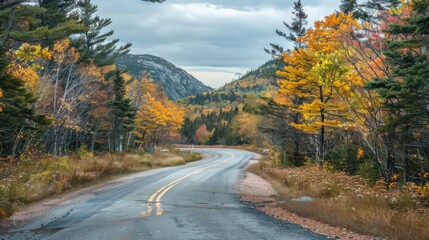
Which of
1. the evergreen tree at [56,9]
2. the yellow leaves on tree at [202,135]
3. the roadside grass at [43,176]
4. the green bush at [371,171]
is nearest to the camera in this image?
the roadside grass at [43,176]

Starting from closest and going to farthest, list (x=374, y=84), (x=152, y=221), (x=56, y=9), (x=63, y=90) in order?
(x=152, y=221), (x=374, y=84), (x=56, y=9), (x=63, y=90)

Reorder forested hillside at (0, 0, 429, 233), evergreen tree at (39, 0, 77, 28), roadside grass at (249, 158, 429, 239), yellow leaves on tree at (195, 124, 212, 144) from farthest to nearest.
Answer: yellow leaves on tree at (195, 124, 212, 144) < evergreen tree at (39, 0, 77, 28) < forested hillside at (0, 0, 429, 233) < roadside grass at (249, 158, 429, 239)

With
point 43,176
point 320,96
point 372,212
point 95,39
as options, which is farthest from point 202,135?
point 372,212

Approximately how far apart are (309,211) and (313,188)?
13.8ft

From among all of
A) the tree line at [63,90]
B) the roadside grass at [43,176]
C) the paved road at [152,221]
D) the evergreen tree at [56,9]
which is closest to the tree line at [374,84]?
the paved road at [152,221]

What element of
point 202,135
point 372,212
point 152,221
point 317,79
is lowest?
point 152,221

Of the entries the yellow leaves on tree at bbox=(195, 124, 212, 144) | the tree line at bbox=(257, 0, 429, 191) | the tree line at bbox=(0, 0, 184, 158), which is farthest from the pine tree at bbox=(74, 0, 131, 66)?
the yellow leaves on tree at bbox=(195, 124, 212, 144)

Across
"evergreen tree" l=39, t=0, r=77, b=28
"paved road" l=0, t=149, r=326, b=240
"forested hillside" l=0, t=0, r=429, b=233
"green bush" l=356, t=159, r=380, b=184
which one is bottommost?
"paved road" l=0, t=149, r=326, b=240

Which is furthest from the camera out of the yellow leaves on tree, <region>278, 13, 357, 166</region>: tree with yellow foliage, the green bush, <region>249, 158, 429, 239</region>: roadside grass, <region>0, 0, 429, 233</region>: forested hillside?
the yellow leaves on tree

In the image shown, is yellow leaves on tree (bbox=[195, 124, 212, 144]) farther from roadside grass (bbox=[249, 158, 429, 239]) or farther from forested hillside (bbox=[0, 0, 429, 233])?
roadside grass (bbox=[249, 158, 429, 239])

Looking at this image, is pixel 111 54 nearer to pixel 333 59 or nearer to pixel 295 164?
pixel 295 164

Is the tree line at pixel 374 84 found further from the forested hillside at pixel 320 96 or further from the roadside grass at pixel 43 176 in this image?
the roadside grass at pixel 43 176

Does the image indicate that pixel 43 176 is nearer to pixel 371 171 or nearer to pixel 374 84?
pixel 374 84

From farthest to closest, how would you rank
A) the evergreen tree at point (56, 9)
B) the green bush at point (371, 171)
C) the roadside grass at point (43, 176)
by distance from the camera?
1. the evergreen tree at point (56, 9)
2. the green bush at point (371, 171)
3. the roadside grass at point (43, 176)
